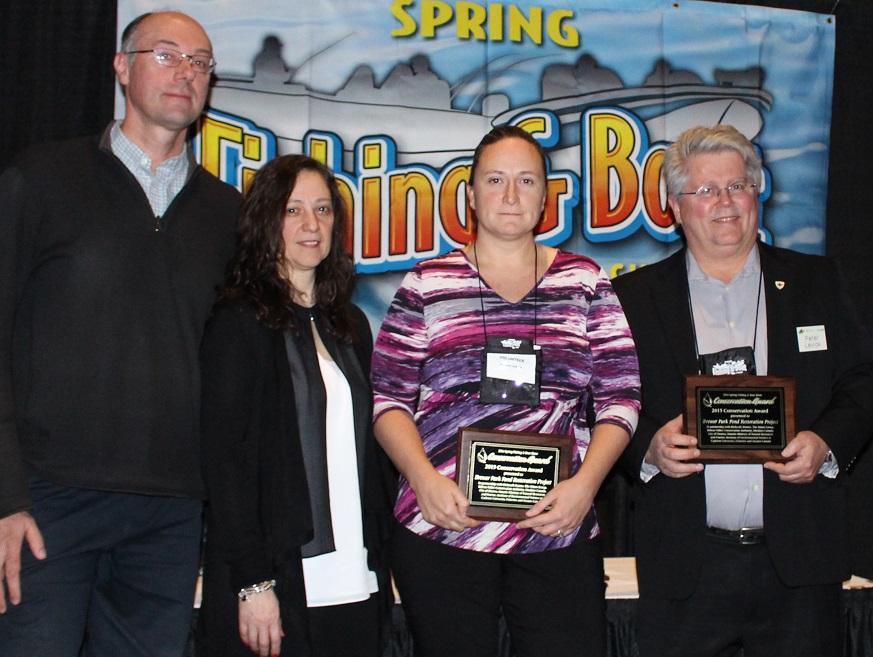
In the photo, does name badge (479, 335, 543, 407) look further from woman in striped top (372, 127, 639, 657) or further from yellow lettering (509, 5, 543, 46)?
yellow lettering (509, 5, 543, 46)

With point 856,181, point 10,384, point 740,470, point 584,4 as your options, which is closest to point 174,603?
point 10,384

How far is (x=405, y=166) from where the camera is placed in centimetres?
454

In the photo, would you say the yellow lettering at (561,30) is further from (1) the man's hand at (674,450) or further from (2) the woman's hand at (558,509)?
(2) the woman's hand at (558,509)

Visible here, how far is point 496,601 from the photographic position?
2.47 metres

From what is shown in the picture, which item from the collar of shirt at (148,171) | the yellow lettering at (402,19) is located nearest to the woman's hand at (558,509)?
the collar of shirt at (148,171)

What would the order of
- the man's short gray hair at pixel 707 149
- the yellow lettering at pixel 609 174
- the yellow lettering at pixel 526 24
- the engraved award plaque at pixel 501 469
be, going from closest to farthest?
1. the engraved award plaque at pixel 501 469
2. the man's short gray hair at pixel 707 149
3. the yellow lettering at pixel 526 24
4. the yellow lettering at pixel 609 174

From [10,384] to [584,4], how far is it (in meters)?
3.35

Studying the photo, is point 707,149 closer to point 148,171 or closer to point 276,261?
point 276,261

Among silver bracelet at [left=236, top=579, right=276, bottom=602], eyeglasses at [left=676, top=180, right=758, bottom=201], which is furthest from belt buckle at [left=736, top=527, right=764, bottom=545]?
silver bracelet at [left=236, top=579, right=276, bottom=602]

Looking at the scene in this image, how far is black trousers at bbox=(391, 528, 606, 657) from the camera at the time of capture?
95.6 inches

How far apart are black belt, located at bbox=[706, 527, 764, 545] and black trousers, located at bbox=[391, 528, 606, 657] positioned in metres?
0.46

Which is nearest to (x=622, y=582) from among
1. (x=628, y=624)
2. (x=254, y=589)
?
(x=628, y=624)

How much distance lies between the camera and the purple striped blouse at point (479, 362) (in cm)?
248

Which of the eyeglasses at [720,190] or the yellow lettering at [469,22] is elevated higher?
the yellow lettering at [469,22]
